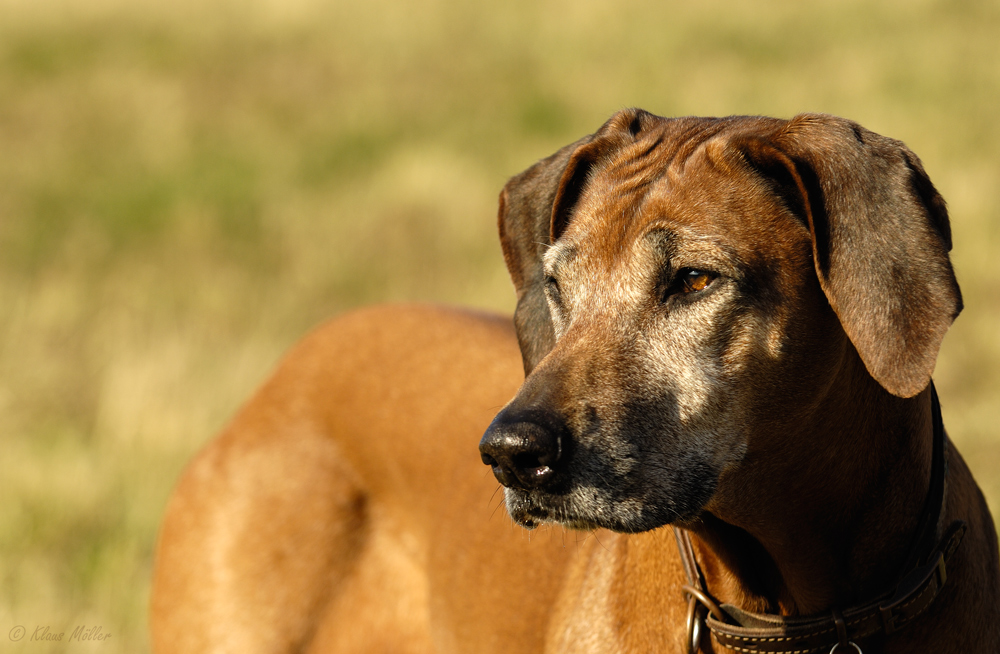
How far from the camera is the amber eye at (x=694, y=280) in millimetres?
2262

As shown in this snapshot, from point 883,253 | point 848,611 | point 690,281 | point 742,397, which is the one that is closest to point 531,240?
point 690,281

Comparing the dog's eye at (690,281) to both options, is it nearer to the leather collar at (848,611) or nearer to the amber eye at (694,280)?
the amber eye at (694,280)

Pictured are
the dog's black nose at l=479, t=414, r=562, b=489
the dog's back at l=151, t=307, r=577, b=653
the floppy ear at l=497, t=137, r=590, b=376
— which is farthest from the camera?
the dog's back at l=151, t=307, r=577, b=653

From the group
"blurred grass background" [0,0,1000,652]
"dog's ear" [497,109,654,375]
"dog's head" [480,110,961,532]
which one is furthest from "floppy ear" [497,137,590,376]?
"blurred grass background" [0,0,1000,652]

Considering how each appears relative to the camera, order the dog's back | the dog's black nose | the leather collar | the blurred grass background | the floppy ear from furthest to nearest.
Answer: the blurred grass background
the dog's back
the floppy ear
the leather collar
the dog's black nose

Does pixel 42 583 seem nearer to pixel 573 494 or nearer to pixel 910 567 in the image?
pixel 573 494

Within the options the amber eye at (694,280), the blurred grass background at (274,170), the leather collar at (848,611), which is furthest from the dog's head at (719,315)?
the blurred grass background at (274,170)

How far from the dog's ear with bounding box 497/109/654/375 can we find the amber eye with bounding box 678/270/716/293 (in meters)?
0.46

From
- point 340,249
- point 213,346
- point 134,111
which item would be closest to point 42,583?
point 213,346

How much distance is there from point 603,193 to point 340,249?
21.6 ft

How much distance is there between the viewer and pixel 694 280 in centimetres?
229

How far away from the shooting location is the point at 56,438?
19.5 ft

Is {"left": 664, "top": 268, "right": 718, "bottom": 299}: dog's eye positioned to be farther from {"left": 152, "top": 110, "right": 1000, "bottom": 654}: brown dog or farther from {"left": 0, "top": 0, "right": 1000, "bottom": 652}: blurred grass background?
{"left": 0, "top": 0, "right": 1000, "bottom": 652}: blurred grass background

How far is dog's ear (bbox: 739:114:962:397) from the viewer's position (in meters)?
2.08
